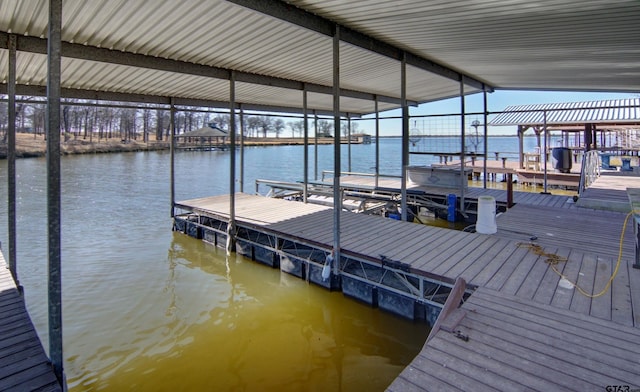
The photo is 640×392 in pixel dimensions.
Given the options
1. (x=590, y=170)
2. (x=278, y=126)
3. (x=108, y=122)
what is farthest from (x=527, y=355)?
(x=278, y=126)

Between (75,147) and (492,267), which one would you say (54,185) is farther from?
(75,147)

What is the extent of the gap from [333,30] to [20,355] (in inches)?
195

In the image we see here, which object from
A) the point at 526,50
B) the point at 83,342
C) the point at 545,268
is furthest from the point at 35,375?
the point at 526,50

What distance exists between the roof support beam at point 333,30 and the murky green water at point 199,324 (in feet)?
12.9

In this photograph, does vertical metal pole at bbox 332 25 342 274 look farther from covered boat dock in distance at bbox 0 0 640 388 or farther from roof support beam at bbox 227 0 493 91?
roof support beam at bbox 227 0 493 91

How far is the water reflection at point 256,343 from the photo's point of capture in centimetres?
376

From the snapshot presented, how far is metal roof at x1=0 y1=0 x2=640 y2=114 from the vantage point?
4.02 meters

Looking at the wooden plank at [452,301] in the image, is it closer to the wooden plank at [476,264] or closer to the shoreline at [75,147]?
the wooden plank at [476,264]

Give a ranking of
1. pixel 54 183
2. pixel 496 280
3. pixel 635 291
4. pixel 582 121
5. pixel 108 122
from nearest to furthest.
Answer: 1. pixel 54 183
2. pixel 635 291
3. pixel 496 280
4. pixel 582 121
5. pixel 108 122

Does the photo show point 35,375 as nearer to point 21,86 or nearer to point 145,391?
point 145,391

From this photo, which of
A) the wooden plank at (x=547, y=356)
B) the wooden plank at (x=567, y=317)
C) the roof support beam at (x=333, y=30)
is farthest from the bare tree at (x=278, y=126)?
the wooden plank at (x=547, y=356)

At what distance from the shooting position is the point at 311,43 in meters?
5.69

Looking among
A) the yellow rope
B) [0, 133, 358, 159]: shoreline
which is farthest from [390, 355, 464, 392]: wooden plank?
[0, 133, 358, 159]: shoreline

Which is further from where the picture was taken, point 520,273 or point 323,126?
point 323,126
